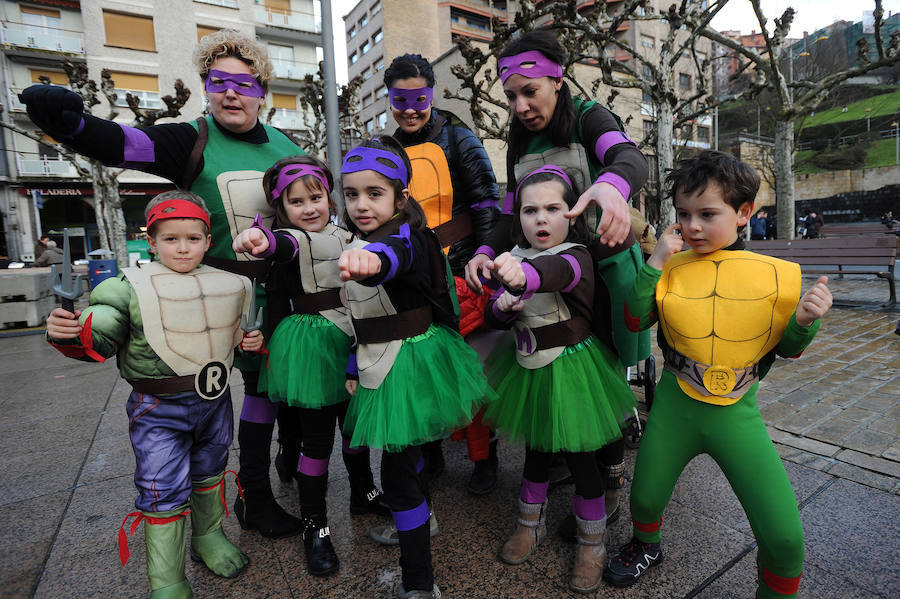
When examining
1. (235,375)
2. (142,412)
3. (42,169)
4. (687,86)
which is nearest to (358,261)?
(142,412)

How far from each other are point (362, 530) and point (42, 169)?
2749cm

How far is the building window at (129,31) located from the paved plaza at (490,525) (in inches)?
960

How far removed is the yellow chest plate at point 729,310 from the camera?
172 cm

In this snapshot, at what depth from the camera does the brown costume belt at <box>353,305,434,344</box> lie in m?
1.95

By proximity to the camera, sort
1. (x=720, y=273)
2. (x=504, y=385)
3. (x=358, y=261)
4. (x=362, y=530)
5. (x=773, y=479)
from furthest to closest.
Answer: (x=362, y=530)
(x=504, y=385)
(x=720, y=273)
(x=773, y=479)
(x=358, y=261)

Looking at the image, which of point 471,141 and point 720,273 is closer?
point 720,273

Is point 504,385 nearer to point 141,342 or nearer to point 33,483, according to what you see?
point 141,342

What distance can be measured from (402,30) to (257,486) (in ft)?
141

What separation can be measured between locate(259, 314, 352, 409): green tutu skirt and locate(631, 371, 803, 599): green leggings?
4.35 feet

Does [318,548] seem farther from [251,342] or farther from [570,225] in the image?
[570,225]

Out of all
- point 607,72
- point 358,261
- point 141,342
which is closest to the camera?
point 358,261

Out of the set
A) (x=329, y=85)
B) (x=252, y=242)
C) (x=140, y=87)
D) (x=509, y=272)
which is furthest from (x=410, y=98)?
(x=140, y=87)

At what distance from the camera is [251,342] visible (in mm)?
2098

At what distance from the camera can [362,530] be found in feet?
8.04
